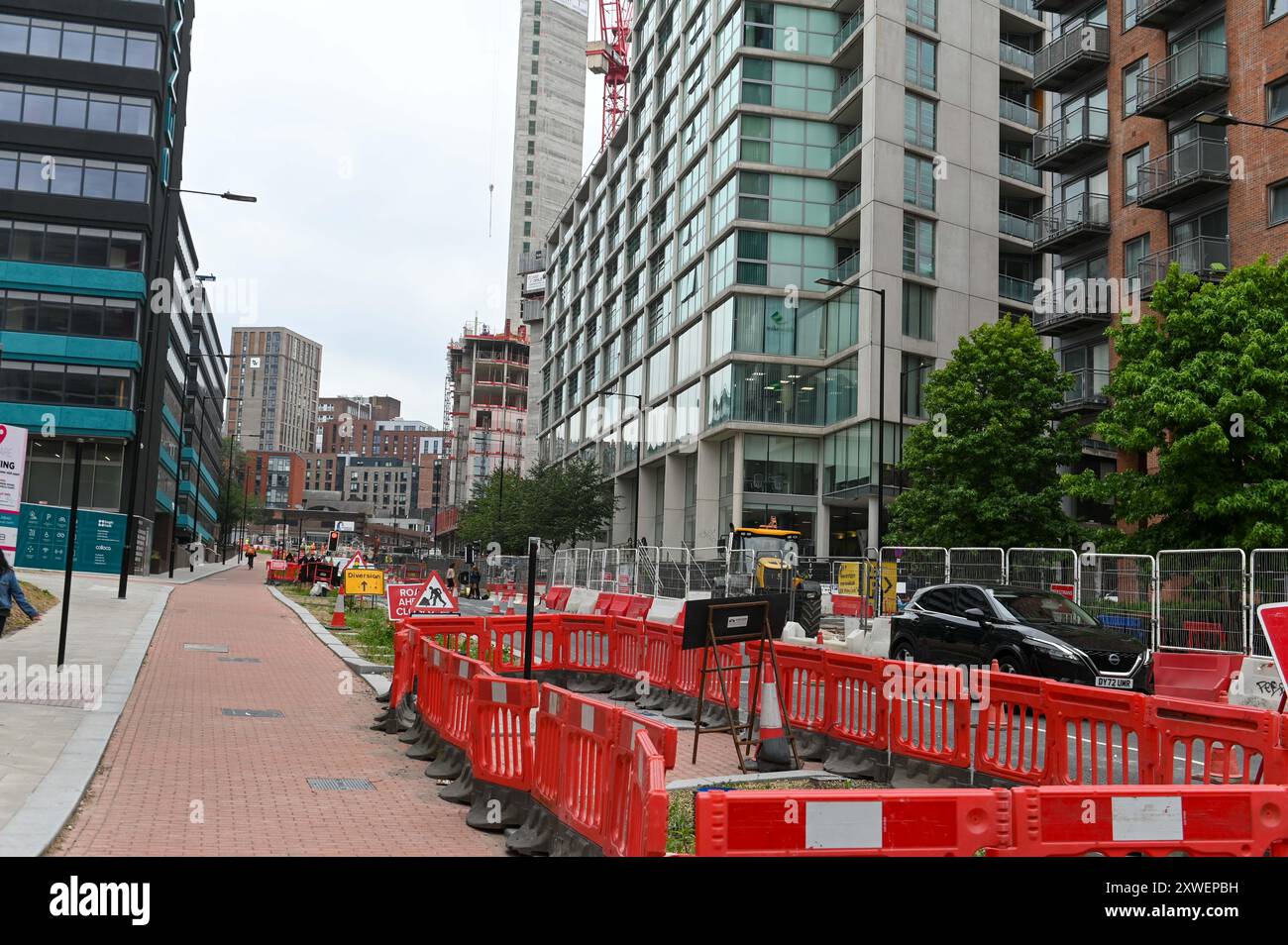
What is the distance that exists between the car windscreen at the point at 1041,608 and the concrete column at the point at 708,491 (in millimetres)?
42703

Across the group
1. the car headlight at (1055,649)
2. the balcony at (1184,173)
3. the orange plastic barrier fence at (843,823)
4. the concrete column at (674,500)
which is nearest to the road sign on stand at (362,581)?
the car headlight at (1055,649)

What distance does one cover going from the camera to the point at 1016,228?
57.3 meters

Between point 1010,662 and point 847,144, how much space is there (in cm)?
4497

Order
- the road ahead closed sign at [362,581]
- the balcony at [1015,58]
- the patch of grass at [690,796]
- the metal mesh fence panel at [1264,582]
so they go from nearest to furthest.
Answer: the patch of grass at [690,796] < the metal mesh fence panel at [1264,582] < the road ahead closed sign at [362,581] < the balcony at [1015,58]

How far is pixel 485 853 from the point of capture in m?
7.01

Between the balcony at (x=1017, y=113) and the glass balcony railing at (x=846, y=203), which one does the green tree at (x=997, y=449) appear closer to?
the glass balcony railing at (x=846, y=203)

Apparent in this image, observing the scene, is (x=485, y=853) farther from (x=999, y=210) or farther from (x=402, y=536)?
(x=402, y=536)

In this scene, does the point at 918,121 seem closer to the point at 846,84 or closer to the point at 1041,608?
the point at 846,84

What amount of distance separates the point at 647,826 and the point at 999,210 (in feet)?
191

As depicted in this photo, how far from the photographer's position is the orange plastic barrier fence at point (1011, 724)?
8484 mm

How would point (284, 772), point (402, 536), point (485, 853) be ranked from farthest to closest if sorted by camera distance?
1. point (402, 536)
2. point (284, 772)
3. point (485, 853)

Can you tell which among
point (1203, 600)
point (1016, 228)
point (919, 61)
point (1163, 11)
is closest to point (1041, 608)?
point (1203, 600)
